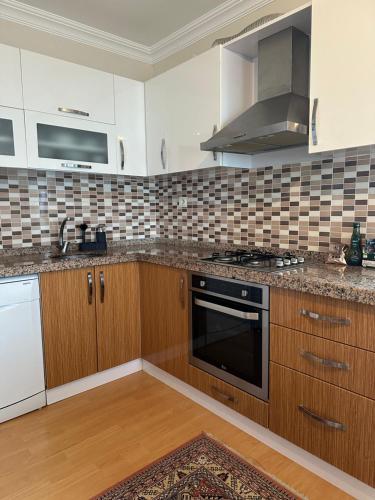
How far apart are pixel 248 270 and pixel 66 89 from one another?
1744mm

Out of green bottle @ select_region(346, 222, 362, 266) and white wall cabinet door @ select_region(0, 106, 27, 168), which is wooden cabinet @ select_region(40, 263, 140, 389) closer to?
white wall cabinet door @ select_region(0, 106, 27, 168)

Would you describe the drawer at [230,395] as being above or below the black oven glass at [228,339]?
below

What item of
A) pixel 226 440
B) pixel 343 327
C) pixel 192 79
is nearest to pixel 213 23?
pixel 192 79

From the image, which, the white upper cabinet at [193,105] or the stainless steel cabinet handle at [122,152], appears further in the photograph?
the stainless steel cabinet handle at [122,152]

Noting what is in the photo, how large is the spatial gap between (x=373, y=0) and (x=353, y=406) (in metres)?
1.62

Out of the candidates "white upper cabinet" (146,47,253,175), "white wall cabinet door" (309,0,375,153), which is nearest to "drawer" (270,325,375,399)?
"white wall cabinet door" (309,0,375,153)

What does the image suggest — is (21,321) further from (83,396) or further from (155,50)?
(155,50)

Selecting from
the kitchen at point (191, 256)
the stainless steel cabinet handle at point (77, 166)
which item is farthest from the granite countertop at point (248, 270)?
the stainless steel cabinet handle at point (77, 166)

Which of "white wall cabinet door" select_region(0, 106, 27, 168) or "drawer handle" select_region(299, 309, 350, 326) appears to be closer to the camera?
"drawer handle" select_region(299, 309, 350, 326)

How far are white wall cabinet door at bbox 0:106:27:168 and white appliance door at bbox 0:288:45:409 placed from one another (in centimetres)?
78

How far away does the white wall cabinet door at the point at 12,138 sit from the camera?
207cm

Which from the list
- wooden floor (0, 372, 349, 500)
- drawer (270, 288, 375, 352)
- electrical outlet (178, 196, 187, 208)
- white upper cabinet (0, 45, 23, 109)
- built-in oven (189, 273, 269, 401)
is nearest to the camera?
drawer (270, 288, 375, 352)

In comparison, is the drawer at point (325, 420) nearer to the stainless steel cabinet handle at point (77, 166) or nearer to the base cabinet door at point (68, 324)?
the base cabinet door at point (68, 324)

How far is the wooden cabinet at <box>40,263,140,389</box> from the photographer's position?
2095 millimetres
